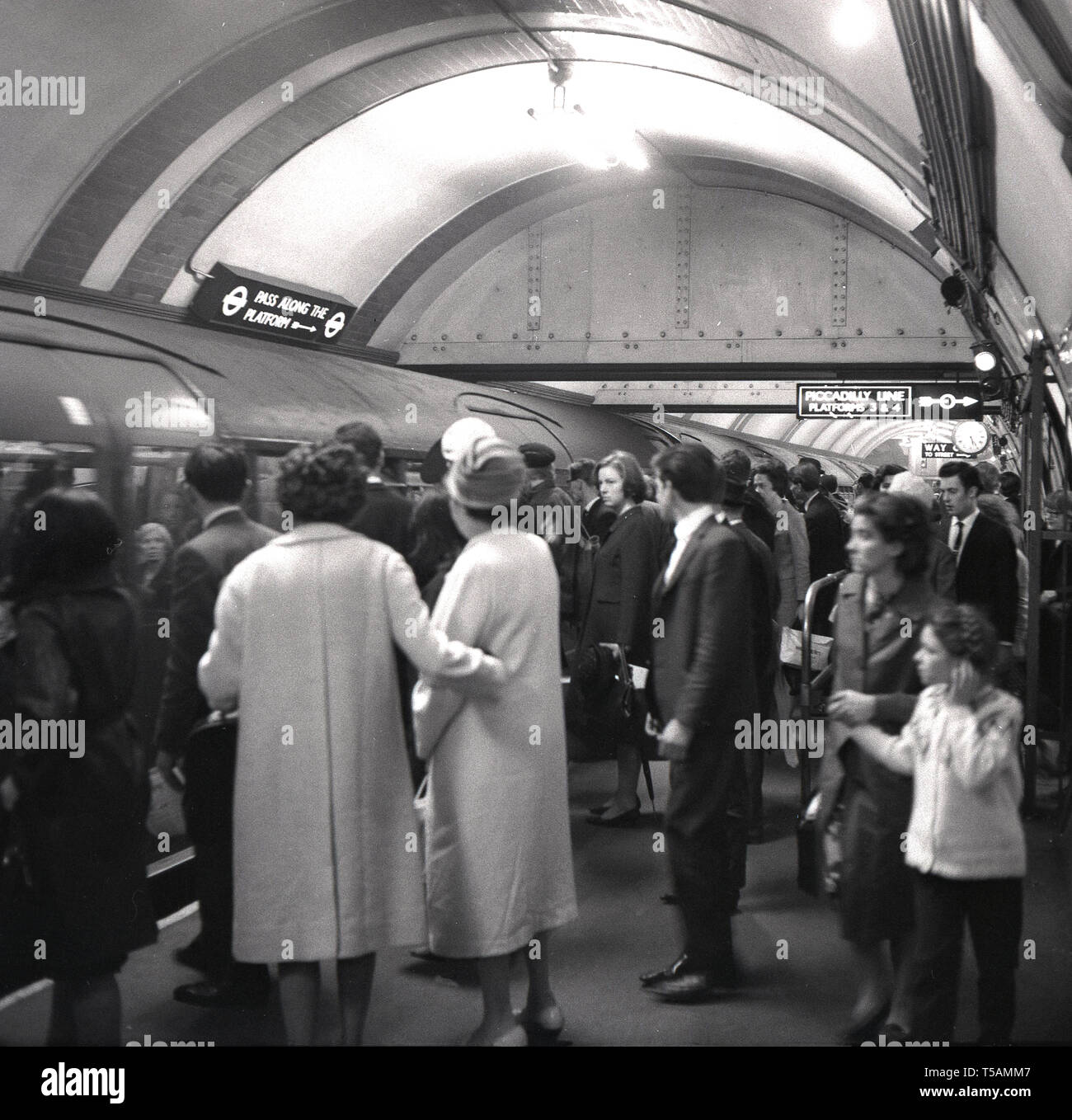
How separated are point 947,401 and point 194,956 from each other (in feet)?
37.7

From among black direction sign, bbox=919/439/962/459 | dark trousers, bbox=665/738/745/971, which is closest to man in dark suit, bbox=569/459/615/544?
dark trousers, bbox=665/738/745/971

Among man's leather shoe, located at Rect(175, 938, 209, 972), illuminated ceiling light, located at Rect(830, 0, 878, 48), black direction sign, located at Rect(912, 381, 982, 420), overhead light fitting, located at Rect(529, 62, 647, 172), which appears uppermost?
overhead light fitting, located at Rect(529, 62, 647, 172)

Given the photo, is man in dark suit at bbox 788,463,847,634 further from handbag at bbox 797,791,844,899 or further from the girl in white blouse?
the girl in white blouse

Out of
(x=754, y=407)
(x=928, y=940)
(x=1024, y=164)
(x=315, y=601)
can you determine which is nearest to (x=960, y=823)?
(x=928, y=940)

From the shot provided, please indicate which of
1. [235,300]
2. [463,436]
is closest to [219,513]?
[463,436]

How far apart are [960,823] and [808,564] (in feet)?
14.2

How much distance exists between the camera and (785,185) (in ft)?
47.6

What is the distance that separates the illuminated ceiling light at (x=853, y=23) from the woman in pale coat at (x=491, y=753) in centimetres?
318

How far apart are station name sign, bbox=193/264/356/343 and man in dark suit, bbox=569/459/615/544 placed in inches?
185

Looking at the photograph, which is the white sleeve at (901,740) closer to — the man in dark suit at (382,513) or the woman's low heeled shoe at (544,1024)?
the woman's low heeled shoe at (544,1024)

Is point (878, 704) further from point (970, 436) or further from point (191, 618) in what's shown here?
point (970, 436)

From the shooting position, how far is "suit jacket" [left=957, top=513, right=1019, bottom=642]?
6.45m

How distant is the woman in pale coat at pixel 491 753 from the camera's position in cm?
381

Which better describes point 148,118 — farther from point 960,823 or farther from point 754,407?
point 754,407
